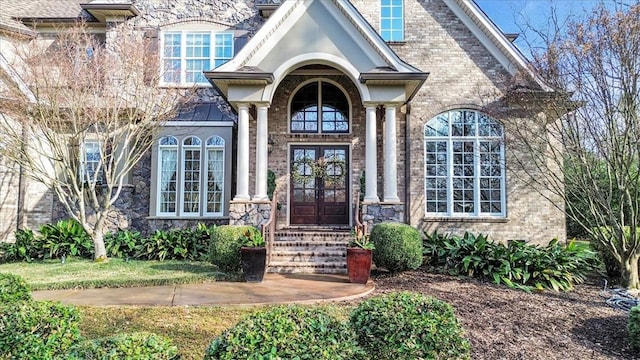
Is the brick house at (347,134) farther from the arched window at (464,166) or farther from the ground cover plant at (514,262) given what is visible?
the ground cover plant at (514,262)

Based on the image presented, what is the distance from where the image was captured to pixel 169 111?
11.3 meters

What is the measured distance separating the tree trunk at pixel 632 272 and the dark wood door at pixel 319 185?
6.39 meters

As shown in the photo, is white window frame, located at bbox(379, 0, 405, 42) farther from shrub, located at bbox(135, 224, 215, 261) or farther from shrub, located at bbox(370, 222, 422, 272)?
shrub, located at bbox(135, 224, 215, 261)

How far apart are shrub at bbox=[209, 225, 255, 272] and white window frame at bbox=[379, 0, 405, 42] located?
748cm

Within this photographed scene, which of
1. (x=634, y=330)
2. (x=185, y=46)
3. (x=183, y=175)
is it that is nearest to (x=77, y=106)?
(x=183, y=175)

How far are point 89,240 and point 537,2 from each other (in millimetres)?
12108

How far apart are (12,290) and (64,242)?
7036 mm

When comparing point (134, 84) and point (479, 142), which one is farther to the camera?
point (479, 142)

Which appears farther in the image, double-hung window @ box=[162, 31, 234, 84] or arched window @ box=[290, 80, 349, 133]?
double-hung window @ box=[162, 31, 234, 84]

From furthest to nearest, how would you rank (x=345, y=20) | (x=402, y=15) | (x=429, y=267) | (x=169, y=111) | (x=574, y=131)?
(x=402, y=15) → (x=169, y=111) → (x=345, y=20) → (x=429, y=267) → (x=574, y=131)

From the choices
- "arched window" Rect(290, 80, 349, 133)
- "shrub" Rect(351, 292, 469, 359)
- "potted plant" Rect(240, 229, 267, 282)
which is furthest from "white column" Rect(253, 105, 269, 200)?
"shrub" Rect(351, 292, 469, 359)

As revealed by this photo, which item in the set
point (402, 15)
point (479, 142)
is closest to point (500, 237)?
point (479, 142)

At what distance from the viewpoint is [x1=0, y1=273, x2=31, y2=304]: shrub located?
4.33 metres

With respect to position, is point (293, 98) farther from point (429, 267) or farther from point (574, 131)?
point (574, 131)
